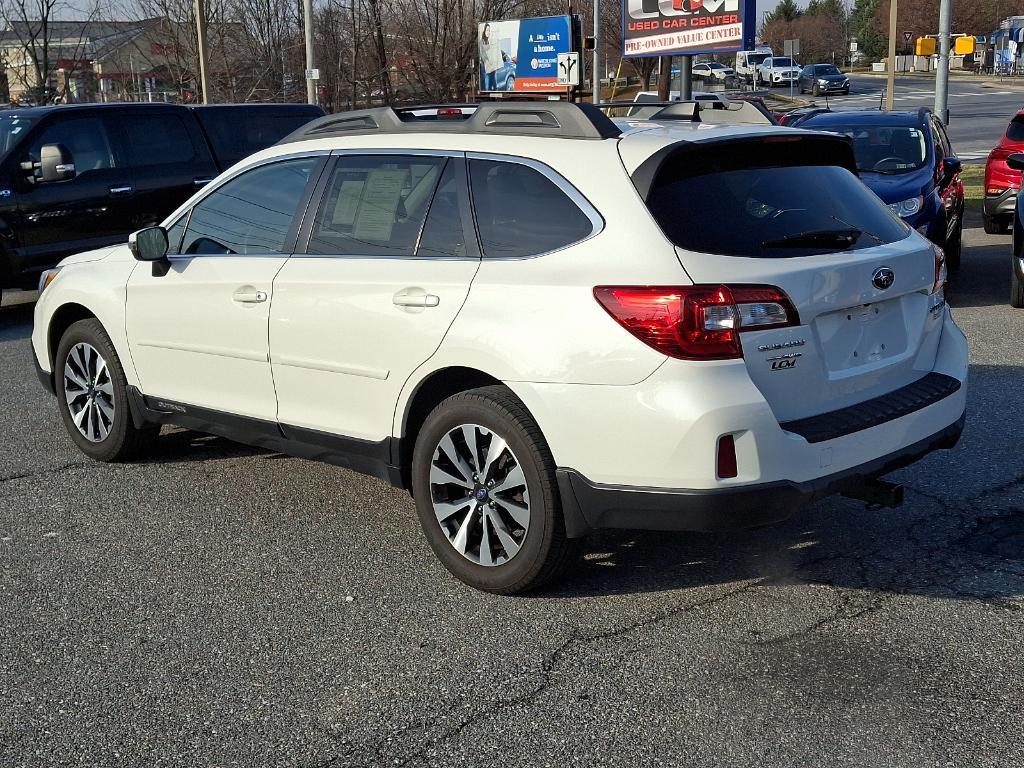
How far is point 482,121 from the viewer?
4.80 meters

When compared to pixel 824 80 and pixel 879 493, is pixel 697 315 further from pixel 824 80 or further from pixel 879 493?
pixel 824 80

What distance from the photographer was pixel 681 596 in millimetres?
4566

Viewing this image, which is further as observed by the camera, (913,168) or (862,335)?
(913,168)

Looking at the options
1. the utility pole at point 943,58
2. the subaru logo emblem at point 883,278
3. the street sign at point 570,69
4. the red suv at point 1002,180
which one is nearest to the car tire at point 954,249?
the red suv at point 1002,180

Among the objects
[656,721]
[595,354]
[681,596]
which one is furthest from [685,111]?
[656,721]

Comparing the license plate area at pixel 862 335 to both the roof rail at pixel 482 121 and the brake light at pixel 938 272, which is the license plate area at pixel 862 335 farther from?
the roof rail at pixel 482 121

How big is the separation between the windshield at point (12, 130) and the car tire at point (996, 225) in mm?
11300

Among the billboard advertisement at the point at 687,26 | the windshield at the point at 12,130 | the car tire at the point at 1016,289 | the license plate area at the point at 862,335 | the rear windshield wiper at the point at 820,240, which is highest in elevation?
the billboard advertisement at the point at 687,26

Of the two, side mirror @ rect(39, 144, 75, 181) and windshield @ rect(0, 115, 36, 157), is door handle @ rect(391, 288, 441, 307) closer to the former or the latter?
side mirror @ rect(39, 144, 75, 181)

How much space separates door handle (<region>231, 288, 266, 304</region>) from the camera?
534cm

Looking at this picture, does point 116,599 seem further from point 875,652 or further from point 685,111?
point 685,111

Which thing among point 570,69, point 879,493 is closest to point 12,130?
point 879,493

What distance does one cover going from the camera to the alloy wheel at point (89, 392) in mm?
6473

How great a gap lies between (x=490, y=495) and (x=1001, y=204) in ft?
38.9
